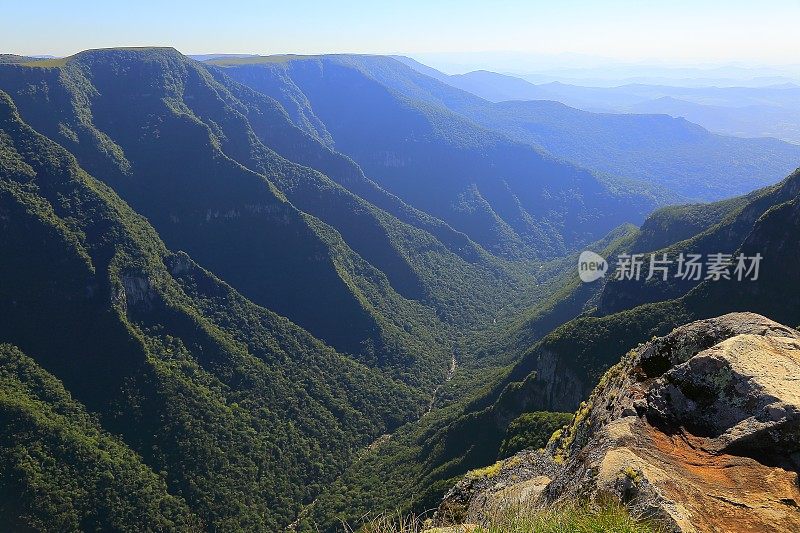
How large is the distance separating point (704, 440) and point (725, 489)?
1781 mm

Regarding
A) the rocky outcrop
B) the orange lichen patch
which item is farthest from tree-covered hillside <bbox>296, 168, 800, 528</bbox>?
the orange lichen patch

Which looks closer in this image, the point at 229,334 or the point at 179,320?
the point at 179,320

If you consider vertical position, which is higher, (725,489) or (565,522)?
(565,522)

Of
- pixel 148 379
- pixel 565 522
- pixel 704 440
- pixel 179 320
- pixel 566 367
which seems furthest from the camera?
pixel 179 320

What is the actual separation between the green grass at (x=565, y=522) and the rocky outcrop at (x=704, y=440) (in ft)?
2.41

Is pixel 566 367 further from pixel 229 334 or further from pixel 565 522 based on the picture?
Answer: pixel 229 334

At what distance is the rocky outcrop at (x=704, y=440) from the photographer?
31.7 ft

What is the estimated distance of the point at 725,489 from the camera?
1023 centimetres

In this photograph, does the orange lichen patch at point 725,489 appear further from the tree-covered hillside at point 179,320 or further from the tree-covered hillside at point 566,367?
the tree-covered hillside at point 179,320

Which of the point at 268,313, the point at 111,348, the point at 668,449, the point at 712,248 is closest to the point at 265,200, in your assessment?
the point at 268,313

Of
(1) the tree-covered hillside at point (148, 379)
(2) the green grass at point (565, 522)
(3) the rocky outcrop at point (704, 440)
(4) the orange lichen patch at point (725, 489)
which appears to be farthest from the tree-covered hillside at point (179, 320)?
(4) the orange lichen patch at point (725, 489)

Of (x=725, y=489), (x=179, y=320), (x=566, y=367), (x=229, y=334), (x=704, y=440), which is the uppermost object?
(x=704, y=440)

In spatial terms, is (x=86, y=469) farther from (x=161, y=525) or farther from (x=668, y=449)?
(x=668, y=449)


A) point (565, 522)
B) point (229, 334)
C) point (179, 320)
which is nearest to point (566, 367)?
point (565, 522)
